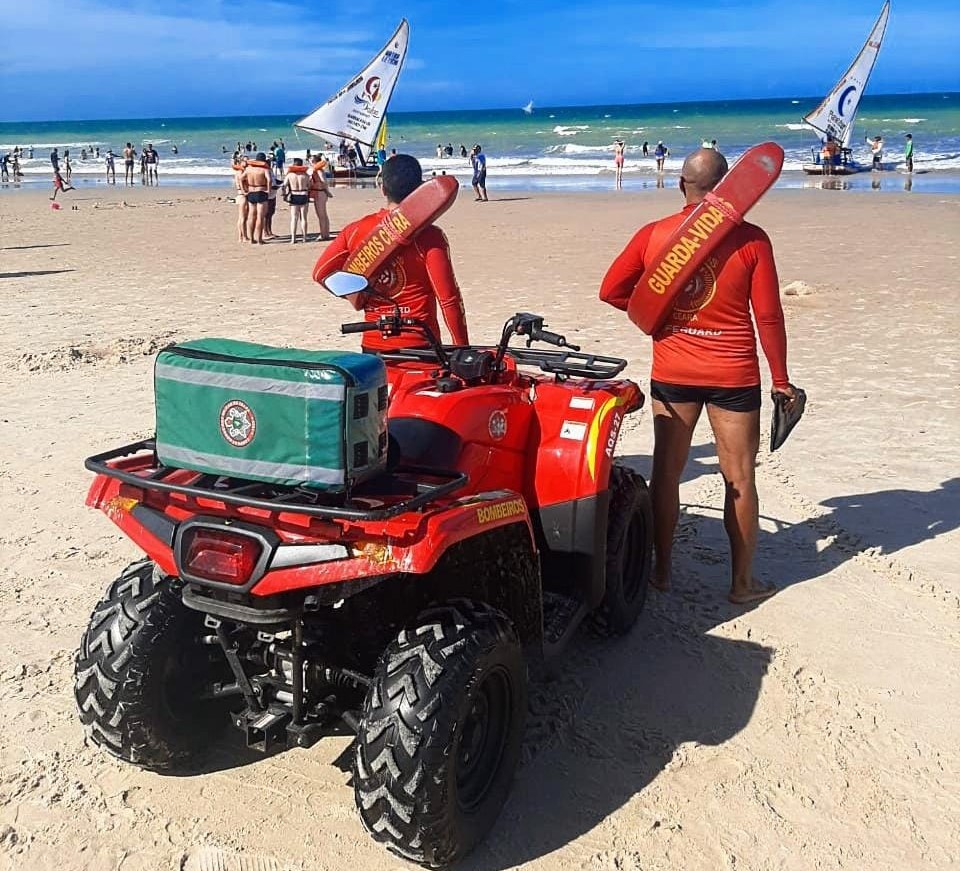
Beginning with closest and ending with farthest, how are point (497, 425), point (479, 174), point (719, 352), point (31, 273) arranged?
point (497, 425), point (719, 352), point (31, 273), point (479, 174)

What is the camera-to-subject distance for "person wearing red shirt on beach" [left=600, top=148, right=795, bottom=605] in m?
4.29

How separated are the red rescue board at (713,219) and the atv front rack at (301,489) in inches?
61.9

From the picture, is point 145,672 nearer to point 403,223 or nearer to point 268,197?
point 403,223

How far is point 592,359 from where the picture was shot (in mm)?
4191

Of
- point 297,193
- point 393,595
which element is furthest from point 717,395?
point 297,193

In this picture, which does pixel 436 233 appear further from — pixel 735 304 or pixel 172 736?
pixel 172 736

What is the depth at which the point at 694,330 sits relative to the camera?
4414mm

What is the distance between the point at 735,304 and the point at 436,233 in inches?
57.2

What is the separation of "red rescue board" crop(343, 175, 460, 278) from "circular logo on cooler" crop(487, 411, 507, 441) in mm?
1212

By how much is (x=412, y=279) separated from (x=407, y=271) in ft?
0.16

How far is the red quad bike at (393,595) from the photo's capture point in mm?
2752

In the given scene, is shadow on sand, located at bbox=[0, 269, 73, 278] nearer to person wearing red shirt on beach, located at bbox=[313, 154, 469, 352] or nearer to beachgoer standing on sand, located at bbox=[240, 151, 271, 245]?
beachgoer standing on sand, located at bbox=[240, 151, 271, 245]

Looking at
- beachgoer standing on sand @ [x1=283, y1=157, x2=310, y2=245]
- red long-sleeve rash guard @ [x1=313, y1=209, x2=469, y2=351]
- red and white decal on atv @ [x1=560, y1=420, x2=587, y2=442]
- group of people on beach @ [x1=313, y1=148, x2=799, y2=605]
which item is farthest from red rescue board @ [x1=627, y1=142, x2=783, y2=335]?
beachgoer standing on sand @ [x1=283, y1=157, x2=310, y2=245]

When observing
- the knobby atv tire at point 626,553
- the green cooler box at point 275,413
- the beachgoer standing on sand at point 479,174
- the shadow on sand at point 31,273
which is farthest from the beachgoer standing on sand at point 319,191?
the green cooler box at point 275,413
